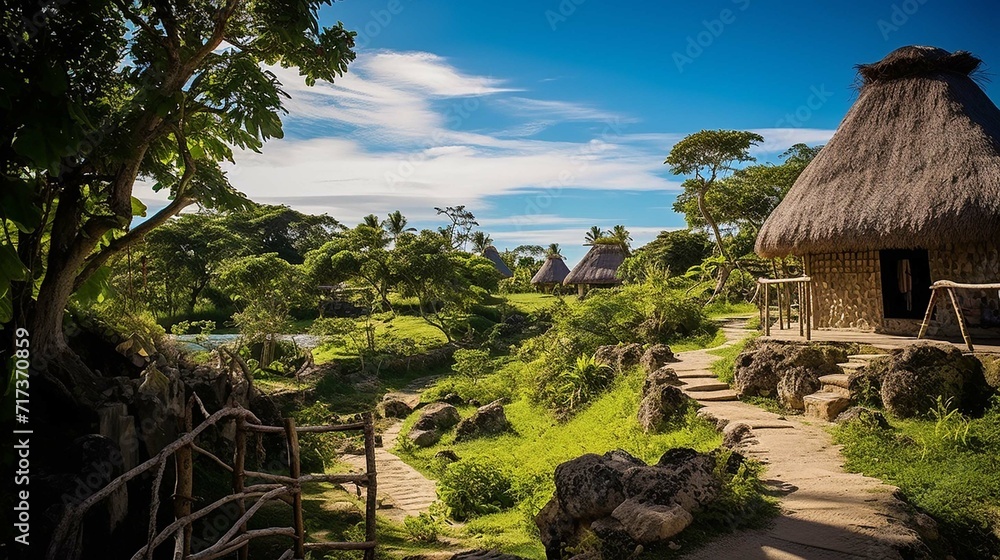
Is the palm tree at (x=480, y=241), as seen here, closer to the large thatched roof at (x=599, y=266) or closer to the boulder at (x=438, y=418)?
the large thatched roof at (x=599, y=266)

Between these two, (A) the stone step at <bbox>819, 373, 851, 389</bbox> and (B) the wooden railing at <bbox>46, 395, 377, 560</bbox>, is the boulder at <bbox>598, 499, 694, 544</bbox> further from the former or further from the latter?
(A) the stone step at <bbox>819, 373, 851, 389</bbox>

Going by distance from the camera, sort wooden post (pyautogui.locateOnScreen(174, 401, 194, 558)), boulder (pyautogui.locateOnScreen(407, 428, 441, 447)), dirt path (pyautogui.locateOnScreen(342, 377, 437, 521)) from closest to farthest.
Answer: wooden post (pyautogui.locateOnScreen(174, 401, 194, 558)), dirt path (pyautogui.locateOnScreen(342, 377, 437, 521)), boulder (pyautogui.locateOnScreen(407, 428, 441, 447))

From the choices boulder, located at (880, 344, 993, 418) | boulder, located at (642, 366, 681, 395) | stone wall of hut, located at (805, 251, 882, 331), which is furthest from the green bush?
stone wall of hut, located at (805, 251, 882, 331)

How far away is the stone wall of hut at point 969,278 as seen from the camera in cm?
1003

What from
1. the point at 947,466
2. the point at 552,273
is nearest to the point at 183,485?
the point at 947,466

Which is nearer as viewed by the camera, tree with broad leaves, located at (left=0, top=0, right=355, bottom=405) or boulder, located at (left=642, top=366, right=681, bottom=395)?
tree with broad leaves, located at (left=0, top=0, right=355, bottom=405)

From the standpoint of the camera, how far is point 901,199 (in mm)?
10391

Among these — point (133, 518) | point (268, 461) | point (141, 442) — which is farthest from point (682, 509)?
point (268, 461)

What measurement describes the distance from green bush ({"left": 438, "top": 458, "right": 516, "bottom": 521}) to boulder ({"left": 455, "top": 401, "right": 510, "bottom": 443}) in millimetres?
2822

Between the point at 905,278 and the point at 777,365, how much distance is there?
6066 millimetres

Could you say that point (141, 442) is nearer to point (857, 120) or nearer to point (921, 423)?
point (921, 423)

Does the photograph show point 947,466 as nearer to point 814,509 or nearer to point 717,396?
point 814,509

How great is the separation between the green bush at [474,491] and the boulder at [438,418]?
3815mm

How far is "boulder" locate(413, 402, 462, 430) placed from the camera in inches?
503
